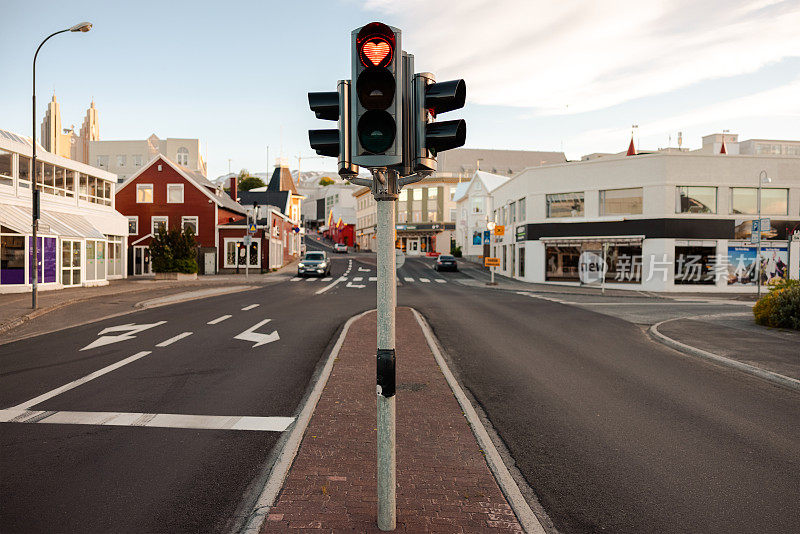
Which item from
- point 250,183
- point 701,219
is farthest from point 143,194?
point 250,183

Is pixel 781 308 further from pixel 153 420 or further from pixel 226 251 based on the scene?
pixel 226 251

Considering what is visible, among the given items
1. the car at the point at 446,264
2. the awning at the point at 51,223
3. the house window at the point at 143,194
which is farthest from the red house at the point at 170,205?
the car at the point at 446,264

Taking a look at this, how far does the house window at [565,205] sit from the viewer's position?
111 feet

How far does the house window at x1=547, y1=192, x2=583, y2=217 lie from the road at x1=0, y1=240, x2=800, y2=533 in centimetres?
2266

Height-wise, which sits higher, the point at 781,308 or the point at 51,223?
the point at 51,223

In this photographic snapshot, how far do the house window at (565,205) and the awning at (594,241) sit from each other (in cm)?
168

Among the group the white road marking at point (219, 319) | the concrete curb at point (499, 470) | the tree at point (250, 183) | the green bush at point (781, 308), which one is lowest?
the concrete curb at point (499, 470)

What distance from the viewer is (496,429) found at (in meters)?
6.13

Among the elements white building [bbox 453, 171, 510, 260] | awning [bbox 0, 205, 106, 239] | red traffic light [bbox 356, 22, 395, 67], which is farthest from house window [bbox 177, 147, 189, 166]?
red traffic light [bbox 356, 22, 395, 67]

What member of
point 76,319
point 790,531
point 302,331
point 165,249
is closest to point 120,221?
point 165,249

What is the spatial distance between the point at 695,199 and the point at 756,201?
3.72 m

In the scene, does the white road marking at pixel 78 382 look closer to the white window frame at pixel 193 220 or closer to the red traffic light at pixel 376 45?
the red traffic light at pixel 376 45

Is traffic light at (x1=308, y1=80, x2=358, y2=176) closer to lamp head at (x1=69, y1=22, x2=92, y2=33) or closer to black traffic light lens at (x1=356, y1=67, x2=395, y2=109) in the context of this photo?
black traffic light lens at (x1=356, y1=67, x2=395, y2=109)

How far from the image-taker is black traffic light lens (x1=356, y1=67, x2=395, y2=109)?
11.1ft
